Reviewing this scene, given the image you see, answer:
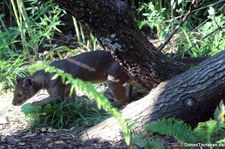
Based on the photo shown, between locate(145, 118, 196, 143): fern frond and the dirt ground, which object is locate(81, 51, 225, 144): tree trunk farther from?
locate(145, 118, 196, 143): fern frond

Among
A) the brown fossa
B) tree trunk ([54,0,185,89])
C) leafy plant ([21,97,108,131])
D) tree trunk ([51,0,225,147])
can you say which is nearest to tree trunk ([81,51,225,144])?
tree trunk ([51,0,225,147])

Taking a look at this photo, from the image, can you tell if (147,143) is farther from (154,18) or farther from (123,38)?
(154,18)

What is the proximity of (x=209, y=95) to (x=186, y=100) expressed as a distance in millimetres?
215

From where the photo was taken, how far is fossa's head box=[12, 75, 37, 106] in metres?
7.57

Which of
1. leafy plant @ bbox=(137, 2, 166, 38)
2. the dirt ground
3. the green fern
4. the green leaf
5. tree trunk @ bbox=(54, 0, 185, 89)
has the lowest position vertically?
the green fern

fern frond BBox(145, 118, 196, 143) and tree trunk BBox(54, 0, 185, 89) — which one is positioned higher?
tree trunk BBox(54, 0, 185, 89)

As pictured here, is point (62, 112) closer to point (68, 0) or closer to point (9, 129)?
point (9, 129)

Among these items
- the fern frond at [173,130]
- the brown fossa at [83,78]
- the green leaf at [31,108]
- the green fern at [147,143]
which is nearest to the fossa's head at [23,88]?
the brown fossa at [83,78]

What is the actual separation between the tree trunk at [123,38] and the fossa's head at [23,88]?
254 centimetres

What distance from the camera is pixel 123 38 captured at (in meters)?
5.15

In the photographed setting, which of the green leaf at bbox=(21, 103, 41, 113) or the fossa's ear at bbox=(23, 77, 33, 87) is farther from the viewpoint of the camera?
the fossa's ear at bbox=(23, 77, 33, 87)

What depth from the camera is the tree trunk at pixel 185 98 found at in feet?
16.4

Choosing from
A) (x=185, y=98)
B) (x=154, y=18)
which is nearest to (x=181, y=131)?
(x=185, y=98)

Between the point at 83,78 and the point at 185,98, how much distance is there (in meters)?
2.56
